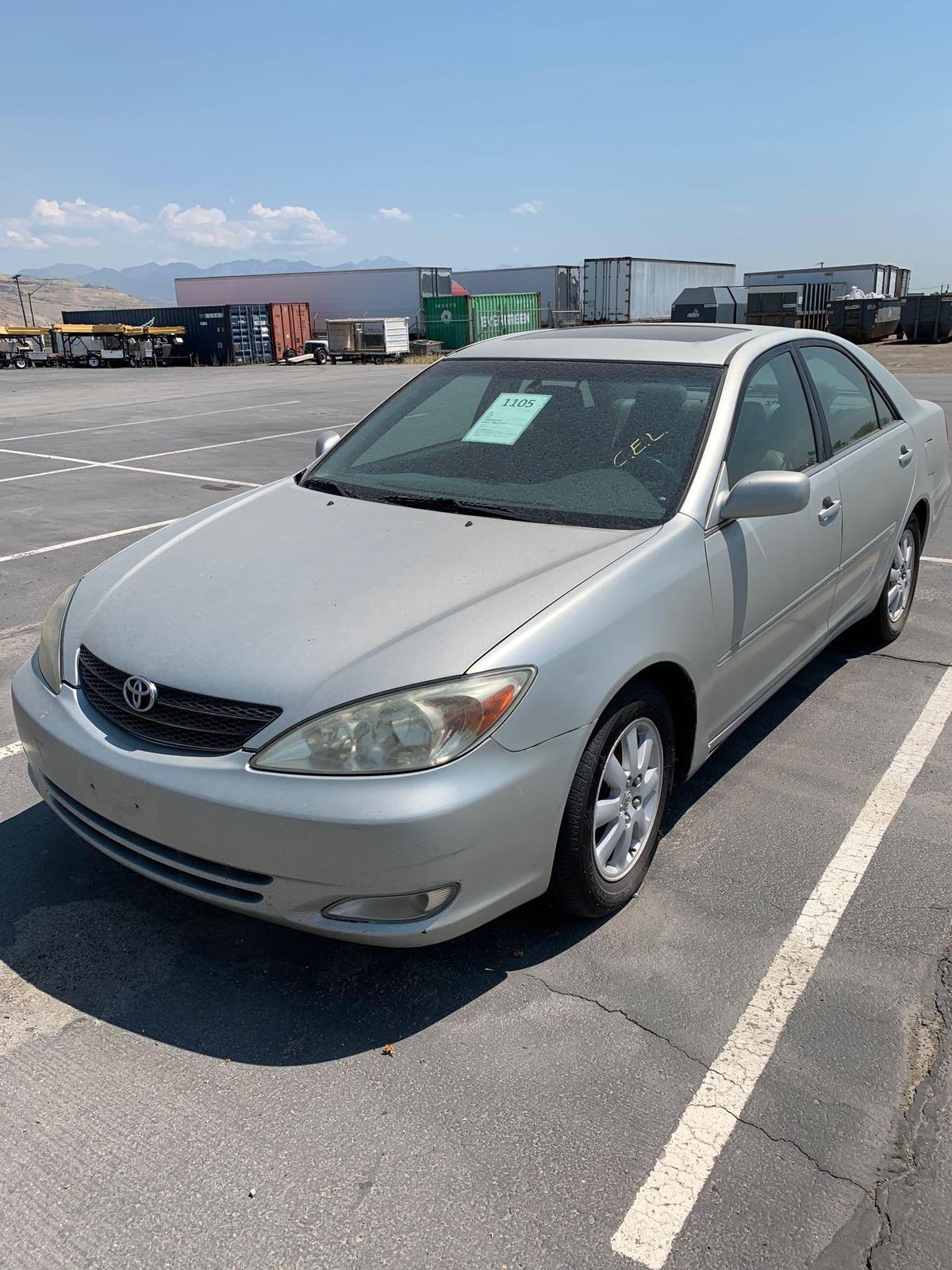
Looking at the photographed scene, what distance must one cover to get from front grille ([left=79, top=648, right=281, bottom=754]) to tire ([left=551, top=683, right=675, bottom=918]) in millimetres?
857

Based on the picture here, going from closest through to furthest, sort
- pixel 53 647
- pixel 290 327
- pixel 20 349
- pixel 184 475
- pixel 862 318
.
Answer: pixel 53 647 → pixel 184 475 → pixel 862 318 → pixel 20 349 → pixel 290 327

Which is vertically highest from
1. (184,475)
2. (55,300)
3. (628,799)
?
(55,300)

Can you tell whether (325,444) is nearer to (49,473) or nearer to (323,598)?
(323,598)

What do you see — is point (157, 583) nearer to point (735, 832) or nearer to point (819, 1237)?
point (735, 832)

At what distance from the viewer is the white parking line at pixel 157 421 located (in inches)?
627

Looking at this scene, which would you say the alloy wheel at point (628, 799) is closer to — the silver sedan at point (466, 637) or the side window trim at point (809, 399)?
the silver sedan at point (466, 637)

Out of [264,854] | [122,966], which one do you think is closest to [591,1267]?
[264,854]

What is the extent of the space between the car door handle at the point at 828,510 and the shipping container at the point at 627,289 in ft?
166

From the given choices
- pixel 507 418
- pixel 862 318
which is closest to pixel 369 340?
pixel 862 318

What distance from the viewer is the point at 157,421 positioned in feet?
58.6

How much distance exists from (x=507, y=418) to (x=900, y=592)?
105 inches

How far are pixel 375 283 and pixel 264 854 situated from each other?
183 feet

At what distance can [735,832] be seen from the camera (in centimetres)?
354

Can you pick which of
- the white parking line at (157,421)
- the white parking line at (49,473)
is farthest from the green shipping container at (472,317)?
the white parking line at (49,473)
